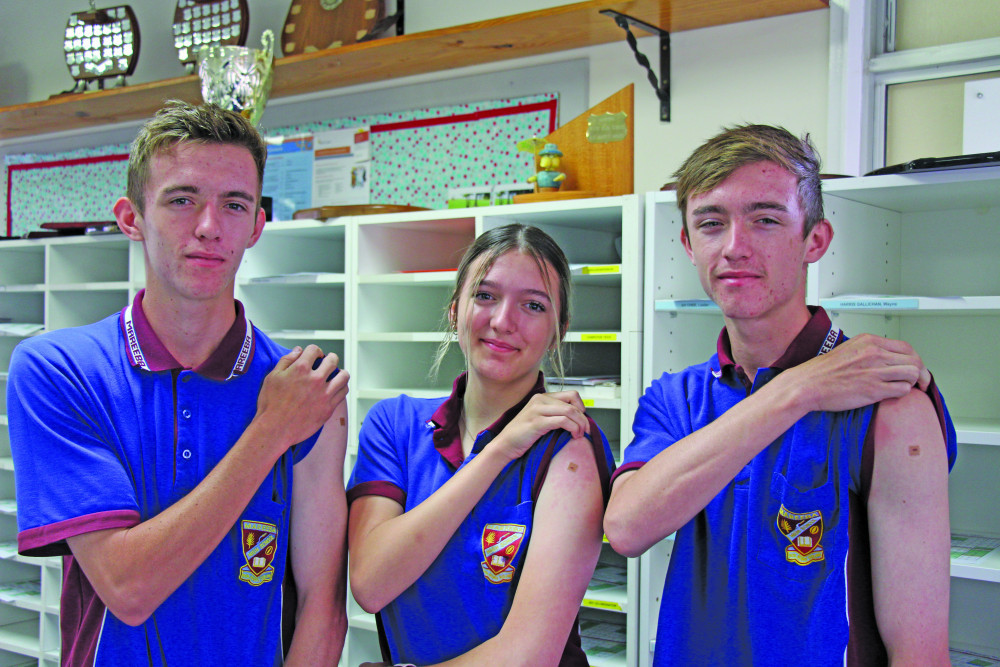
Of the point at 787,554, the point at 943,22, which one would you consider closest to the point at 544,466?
the point at 787,554

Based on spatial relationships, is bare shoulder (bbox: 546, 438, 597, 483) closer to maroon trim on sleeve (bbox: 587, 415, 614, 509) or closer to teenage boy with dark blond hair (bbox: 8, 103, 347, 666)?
maroon trim on sleeve (bbox: 587, 415, 614, 509)

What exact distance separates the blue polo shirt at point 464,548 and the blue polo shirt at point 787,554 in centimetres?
17

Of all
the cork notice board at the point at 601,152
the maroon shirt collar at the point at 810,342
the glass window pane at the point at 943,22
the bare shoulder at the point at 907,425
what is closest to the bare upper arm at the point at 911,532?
the bare shoulder at the point at 907,425

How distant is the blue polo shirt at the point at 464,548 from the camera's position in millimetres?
1310

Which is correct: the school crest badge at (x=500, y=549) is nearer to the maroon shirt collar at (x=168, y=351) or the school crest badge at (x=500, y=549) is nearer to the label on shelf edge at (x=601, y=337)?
the maroon shirt collar at (x=168, y=351)

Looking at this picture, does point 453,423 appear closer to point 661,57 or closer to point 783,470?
point 783,470

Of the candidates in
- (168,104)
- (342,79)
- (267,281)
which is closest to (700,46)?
(342,79)

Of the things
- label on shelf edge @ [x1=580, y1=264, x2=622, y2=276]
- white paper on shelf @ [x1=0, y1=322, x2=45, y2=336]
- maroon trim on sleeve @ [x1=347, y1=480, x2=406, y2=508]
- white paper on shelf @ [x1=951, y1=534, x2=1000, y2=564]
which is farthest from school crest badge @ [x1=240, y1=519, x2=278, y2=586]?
white paper on shelf @ [x1=0, y1=322, x2=45, y2=336]

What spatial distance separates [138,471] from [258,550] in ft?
0.72

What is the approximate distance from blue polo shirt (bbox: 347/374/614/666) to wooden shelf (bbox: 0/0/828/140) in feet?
5.25

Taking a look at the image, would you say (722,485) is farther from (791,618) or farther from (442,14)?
(442,14)

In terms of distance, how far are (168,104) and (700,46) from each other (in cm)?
181

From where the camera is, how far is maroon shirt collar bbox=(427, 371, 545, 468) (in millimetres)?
1431

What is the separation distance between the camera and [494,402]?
1480 millimetres
